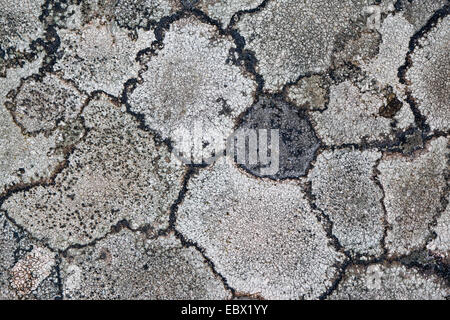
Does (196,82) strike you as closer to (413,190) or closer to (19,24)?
(19,24)

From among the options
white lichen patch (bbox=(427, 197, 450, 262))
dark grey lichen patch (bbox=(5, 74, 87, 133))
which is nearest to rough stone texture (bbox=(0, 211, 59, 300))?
dark grey lichen patch (bbox=(5, 74, 87, 133))

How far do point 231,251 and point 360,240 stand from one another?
16.7 inches

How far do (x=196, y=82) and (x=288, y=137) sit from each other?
346 mm

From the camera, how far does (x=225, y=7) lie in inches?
40.5

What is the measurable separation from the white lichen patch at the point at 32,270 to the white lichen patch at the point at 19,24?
0.67 meters

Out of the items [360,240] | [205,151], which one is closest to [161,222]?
[205,151]

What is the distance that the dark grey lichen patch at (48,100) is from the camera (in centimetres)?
104

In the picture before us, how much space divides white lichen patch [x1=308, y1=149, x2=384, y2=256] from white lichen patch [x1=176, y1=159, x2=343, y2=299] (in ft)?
0.19

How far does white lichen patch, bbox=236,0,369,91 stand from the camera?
3.34 ft

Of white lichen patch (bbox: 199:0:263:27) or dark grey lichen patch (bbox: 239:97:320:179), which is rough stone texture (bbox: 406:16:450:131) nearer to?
dark grey lichen patch (bbox: 239:97:320:179)

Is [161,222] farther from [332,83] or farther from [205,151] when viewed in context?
[332,83]

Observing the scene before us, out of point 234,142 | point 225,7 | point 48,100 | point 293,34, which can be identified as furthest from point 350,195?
point 48,100
